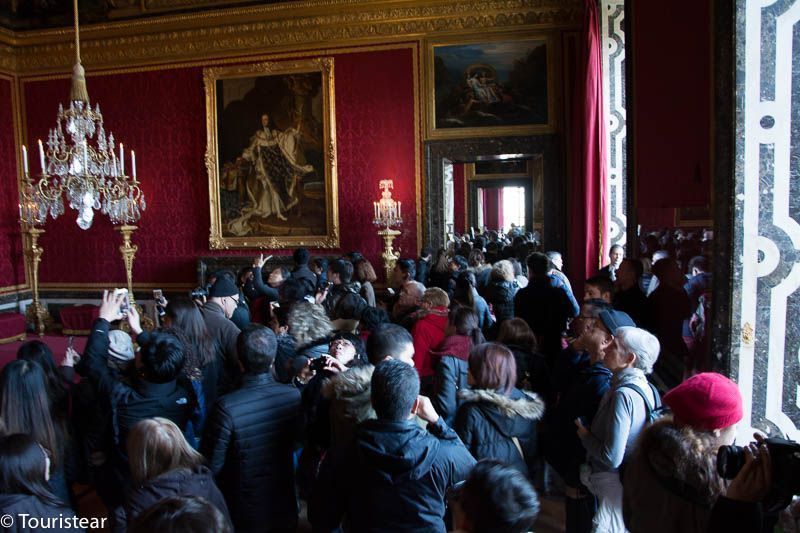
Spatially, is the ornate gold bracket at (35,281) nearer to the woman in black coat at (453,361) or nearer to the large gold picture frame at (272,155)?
the large gold picture frame at (272,155)

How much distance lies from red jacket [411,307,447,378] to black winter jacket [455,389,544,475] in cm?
178

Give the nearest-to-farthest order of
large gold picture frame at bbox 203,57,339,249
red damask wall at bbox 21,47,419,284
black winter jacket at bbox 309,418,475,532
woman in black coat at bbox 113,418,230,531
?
black winter jacket at bbox 309,418,475,532
woman in black coat at bbox 113,418,230,531
red damask wall at bbox 21,47,419,284
large gold picture frame at bbox 203,57,339,249

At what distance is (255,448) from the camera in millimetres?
3168

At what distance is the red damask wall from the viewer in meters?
11.7

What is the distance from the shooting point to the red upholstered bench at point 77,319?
1223 centimetres

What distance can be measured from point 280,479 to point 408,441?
3.80 ft

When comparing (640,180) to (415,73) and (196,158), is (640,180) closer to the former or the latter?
(415,73)

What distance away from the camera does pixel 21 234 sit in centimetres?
1349

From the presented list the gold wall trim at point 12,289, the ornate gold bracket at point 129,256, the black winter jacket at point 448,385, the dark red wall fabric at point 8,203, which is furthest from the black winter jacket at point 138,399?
the dark red wall fabric at point 8,203

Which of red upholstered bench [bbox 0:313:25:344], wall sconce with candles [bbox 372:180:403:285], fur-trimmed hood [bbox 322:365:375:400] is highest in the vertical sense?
wall sconce with candles [bbox 372:180:403:285]

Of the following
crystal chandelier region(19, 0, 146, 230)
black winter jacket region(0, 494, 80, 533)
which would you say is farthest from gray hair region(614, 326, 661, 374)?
crystal chandelier region(19, 0, 146, 230)

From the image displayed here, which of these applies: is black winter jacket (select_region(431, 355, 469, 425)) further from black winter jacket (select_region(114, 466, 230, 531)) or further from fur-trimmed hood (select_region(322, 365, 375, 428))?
black winter jacket (select_region(114, 466, 230, 531))

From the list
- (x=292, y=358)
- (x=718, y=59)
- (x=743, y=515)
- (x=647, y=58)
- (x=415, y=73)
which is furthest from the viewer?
(x=415, y=73)

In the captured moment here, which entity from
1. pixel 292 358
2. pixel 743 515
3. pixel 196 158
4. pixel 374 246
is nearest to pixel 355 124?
pixel 374 246
